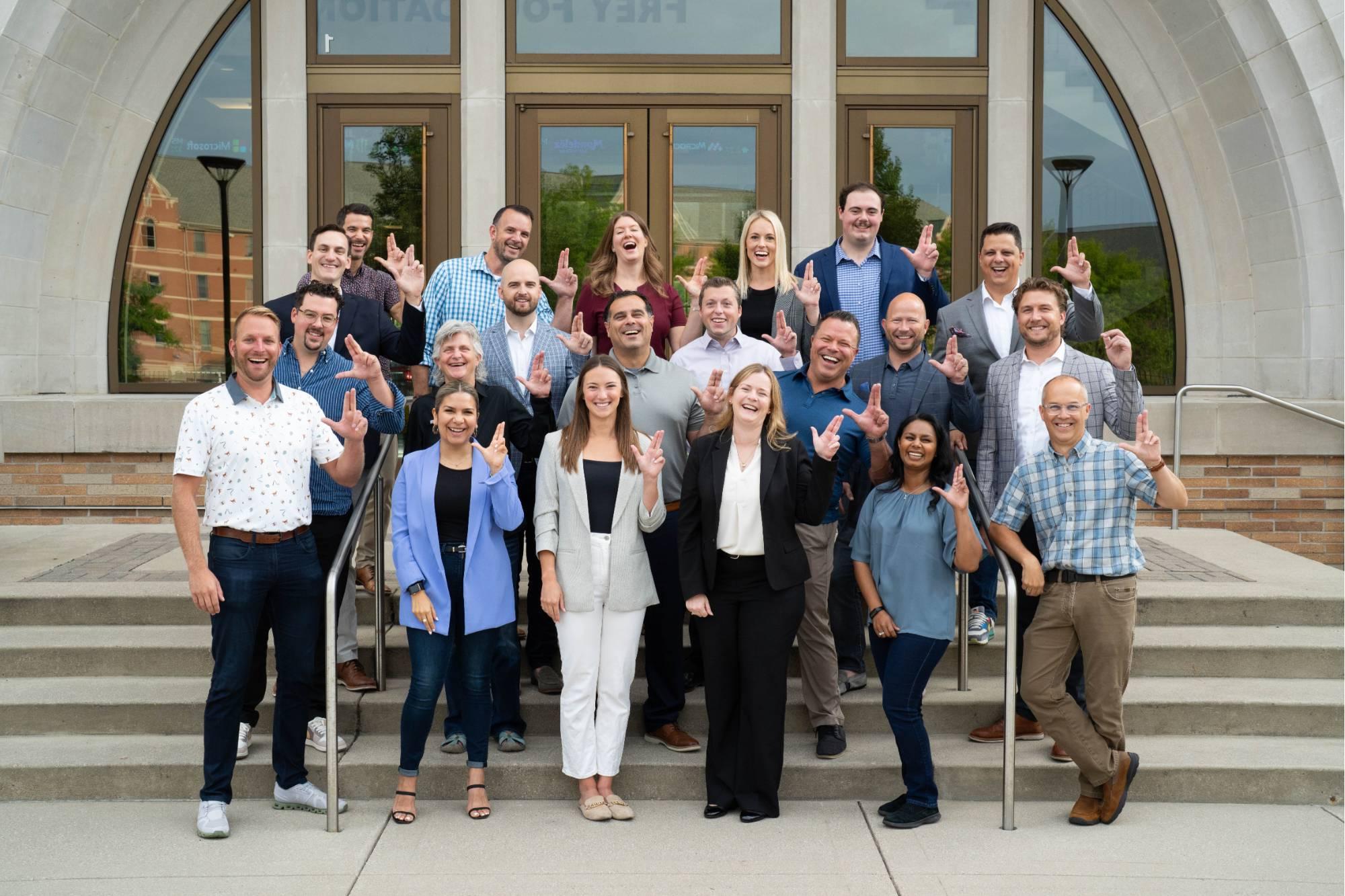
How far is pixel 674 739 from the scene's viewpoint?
588 centimetres

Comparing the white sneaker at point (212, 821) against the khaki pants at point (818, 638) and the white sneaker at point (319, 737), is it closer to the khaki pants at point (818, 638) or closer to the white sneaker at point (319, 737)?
the white sneaker at point (319, 737)

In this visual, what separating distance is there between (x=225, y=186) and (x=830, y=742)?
297 inches

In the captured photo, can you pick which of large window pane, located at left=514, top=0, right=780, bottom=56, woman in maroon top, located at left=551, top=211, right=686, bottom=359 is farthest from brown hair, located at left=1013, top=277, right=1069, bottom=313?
large window pane, located at left=514, top=0, right=780, bottom=56

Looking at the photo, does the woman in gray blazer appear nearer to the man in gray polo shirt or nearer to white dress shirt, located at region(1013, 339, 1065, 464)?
the man in gray polo shirt

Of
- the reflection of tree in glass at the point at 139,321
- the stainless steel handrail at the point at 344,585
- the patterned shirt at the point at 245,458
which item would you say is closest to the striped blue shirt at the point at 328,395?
the stainless steel handrail at the point at 344,585

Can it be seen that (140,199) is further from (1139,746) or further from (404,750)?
(1139,746)

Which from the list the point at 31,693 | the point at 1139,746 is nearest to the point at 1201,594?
the point at 1139,746

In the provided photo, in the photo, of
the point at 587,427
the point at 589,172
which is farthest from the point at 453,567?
the point at 589,172

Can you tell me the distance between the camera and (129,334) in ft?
35.0

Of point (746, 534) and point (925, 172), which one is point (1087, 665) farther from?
point (925, 172)

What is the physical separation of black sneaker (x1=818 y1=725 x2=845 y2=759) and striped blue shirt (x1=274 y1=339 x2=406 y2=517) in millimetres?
2435

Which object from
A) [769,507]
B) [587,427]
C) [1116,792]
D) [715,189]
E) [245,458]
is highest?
[715,189]

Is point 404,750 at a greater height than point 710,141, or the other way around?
point 710,141

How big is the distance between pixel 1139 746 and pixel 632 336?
309 cm
